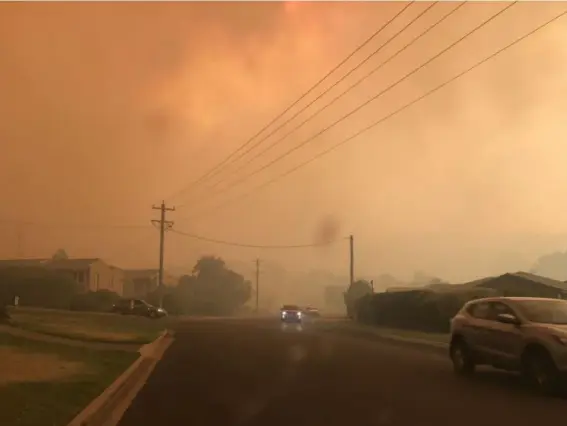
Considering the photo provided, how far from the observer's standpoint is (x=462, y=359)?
55.3 ft

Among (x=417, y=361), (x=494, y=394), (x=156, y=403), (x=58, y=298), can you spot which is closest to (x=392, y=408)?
(x=494, y=394)

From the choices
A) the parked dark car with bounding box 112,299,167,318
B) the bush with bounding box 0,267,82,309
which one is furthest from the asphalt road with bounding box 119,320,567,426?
the bush with bounding box 0,267,82,309

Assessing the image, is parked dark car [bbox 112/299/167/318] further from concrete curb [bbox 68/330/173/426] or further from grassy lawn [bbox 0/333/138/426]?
concrete curb [bbox 68/330/173/426]

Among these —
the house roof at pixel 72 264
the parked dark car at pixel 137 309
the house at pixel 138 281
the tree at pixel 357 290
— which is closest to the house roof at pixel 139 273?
the house at pixel 138 281

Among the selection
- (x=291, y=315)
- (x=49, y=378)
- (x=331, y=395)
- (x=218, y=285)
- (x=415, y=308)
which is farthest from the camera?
(x=218, y=285)

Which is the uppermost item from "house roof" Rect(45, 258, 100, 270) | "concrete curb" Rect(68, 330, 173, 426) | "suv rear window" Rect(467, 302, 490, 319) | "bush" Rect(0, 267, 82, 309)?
"house roof" Rect(45, 258, 100, 270)

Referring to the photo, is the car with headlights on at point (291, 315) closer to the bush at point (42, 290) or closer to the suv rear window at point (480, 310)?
the bush at point (42, 290)

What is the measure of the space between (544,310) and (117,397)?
8.35 m

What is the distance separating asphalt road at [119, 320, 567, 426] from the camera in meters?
10.6

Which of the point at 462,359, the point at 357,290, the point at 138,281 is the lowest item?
the point at 462,359

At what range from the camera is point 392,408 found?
11461mm

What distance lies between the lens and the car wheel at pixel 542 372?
1324 cm

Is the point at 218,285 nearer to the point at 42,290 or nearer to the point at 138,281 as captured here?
the point at 138,281

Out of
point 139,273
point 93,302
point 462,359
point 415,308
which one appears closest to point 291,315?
point 415,308
